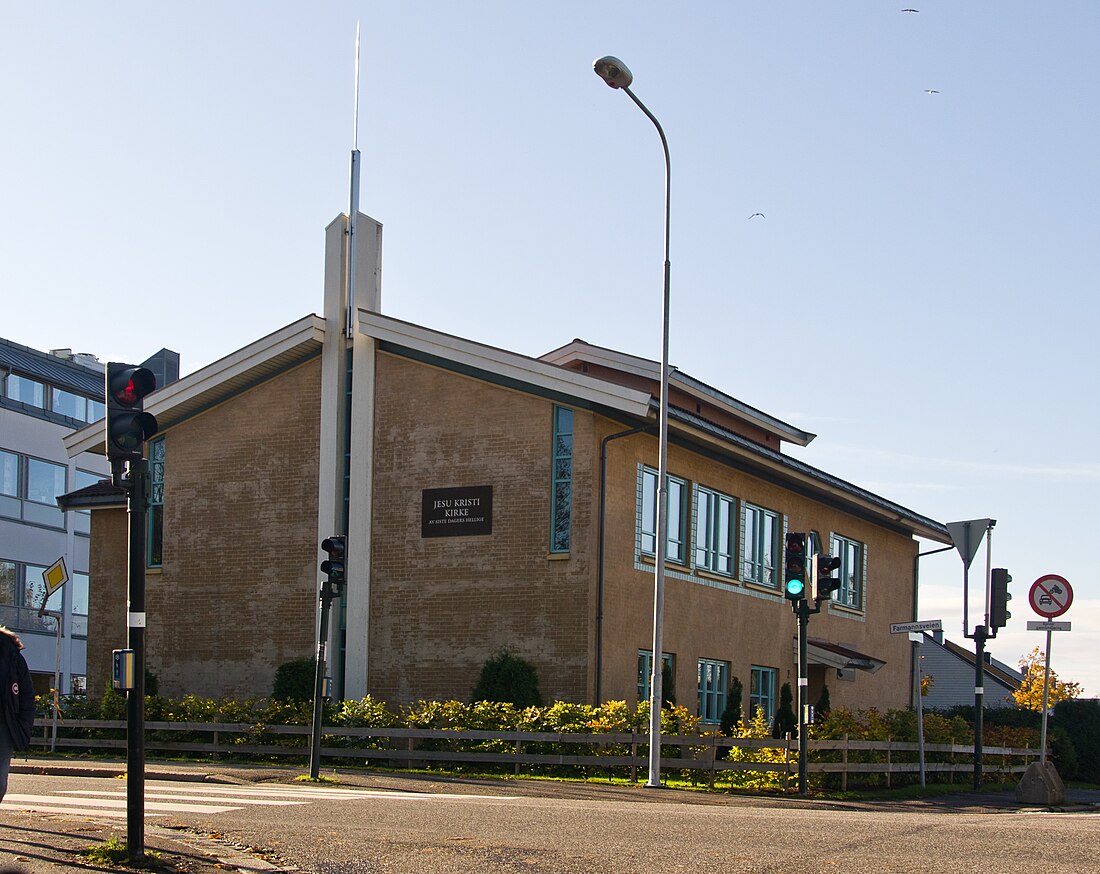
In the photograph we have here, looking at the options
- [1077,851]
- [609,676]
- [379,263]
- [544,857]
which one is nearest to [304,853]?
[544,857]

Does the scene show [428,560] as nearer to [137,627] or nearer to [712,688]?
[712,688]

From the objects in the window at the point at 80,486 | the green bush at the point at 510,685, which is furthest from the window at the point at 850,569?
the window at the point at 80,486

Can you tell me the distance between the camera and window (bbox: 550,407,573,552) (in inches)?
1046

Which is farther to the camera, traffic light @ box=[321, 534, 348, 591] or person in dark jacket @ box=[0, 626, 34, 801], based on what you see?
traffic light @ box=[321, 534, 348, 591]

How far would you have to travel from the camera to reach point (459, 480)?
27.8m

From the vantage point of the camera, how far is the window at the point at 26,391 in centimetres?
5456

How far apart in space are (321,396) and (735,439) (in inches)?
332

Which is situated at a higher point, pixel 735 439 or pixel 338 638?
pixel 735 439

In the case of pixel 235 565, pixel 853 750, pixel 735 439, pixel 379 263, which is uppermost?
pixel 379 263

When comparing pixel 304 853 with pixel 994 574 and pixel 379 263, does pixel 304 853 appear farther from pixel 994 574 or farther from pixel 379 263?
pixel 379 263

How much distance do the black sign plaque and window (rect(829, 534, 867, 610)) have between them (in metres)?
12.0

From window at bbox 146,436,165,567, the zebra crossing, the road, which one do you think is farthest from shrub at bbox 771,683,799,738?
window at bbox 146,436,165,567

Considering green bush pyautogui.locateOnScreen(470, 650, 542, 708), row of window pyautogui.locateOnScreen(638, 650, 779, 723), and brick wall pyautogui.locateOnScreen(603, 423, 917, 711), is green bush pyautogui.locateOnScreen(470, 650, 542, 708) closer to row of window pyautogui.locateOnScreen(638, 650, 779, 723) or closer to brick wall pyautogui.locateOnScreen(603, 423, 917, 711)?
brick wall pyautogui.locateOnScreen(603, 423, 917, 711)

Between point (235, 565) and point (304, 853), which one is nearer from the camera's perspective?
point (304, 853)
